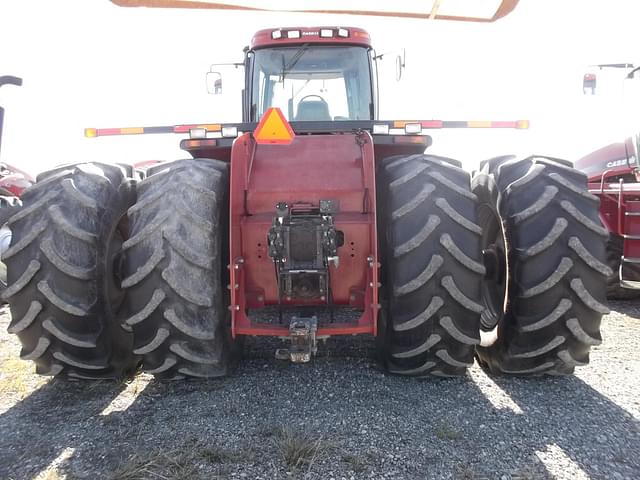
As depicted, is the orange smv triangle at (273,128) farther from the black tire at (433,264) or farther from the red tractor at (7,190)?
the red tractor at (7,190)

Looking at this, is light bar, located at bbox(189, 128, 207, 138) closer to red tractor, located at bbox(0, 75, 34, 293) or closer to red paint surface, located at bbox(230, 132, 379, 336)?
red paint surface, located at bbox(230, 132, 379, 336)

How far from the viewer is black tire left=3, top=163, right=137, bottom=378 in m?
2.61

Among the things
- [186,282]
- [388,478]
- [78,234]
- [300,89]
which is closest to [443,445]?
[388,478]

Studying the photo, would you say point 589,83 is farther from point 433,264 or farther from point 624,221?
point 433,264

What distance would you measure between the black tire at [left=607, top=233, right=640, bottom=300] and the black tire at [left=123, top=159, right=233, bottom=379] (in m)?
4.09

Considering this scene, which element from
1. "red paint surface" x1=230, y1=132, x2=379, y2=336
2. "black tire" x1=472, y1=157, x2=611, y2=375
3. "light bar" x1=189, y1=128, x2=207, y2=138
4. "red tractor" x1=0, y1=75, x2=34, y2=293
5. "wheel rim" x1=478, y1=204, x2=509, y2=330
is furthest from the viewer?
"red tractor" x1=0, y1=75, x2=34, y2=293

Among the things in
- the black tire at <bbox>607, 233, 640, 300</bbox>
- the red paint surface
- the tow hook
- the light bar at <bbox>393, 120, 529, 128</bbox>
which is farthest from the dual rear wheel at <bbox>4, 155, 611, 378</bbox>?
the black tire at <bbox>607, 233, 640, 300</bbox>

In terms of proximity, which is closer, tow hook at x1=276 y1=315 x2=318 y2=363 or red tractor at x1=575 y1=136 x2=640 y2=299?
tow hook at x1=276 y1=315 x2=318 y2=363

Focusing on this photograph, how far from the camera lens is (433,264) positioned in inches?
99.3

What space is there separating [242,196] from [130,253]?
687mm

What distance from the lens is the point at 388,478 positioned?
2.05 metres

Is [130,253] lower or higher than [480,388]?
higher

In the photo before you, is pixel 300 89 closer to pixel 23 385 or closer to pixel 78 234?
pixel 78 234

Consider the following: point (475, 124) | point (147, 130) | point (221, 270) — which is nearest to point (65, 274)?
point (221, 270)
